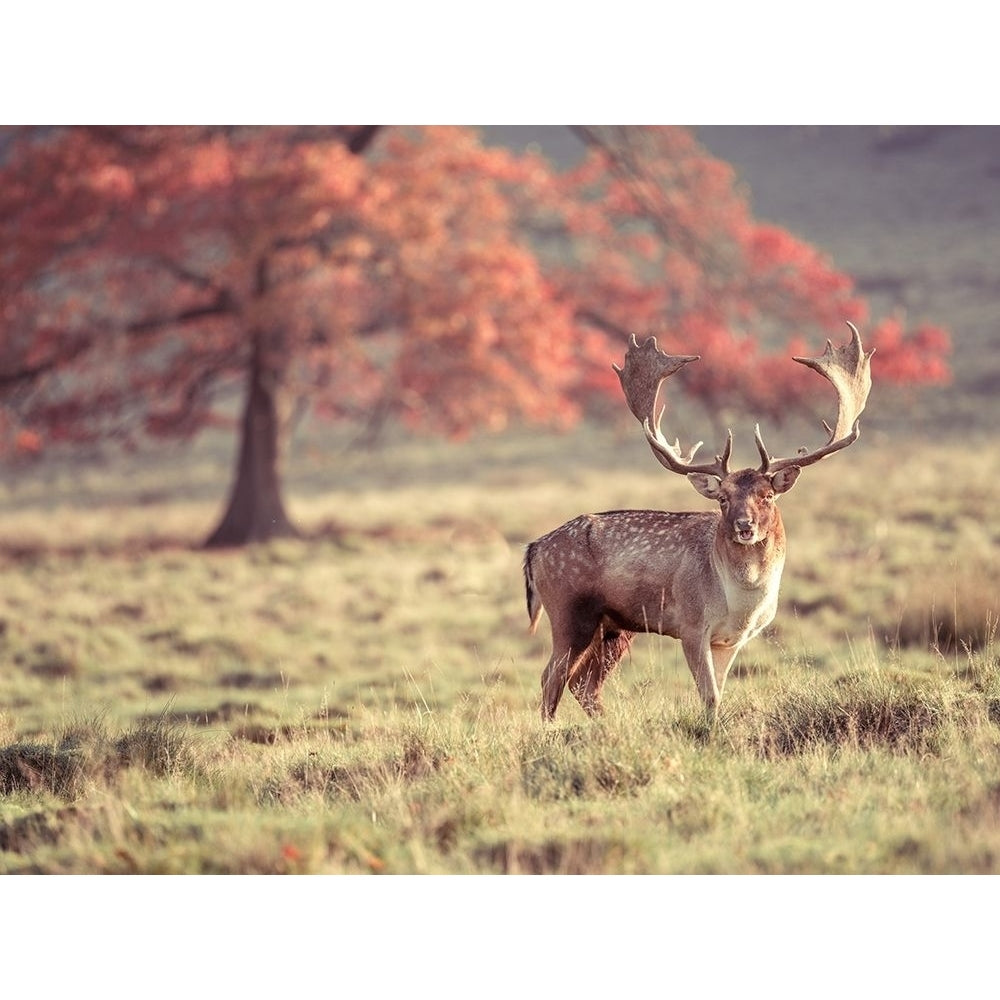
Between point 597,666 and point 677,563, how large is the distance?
0.82 meters

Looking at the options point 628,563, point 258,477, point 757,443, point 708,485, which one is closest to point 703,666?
point 628,563

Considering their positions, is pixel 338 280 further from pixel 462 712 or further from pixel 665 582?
pixel 665 582

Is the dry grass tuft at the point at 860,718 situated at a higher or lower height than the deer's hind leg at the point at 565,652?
lower

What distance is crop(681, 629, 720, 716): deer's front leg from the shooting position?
294 inches

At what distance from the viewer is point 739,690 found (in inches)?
320

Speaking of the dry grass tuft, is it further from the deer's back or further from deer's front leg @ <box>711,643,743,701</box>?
the deer's back

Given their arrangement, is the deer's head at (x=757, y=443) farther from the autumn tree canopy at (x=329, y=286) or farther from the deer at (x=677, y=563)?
the autumn tree canopy at (x=329, y=286)

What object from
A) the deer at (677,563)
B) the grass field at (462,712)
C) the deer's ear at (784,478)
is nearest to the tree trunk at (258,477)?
the grass field at (462,712)

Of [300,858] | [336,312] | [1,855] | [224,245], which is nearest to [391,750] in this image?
[300,858]

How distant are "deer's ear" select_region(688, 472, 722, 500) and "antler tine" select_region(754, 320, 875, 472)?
272 millimetres

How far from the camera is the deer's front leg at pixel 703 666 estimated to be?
7461 mm

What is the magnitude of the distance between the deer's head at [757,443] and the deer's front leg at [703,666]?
57 centimetres

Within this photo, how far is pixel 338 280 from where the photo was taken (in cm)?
1812

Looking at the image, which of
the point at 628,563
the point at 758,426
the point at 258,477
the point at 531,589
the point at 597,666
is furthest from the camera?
the point at 258,477
